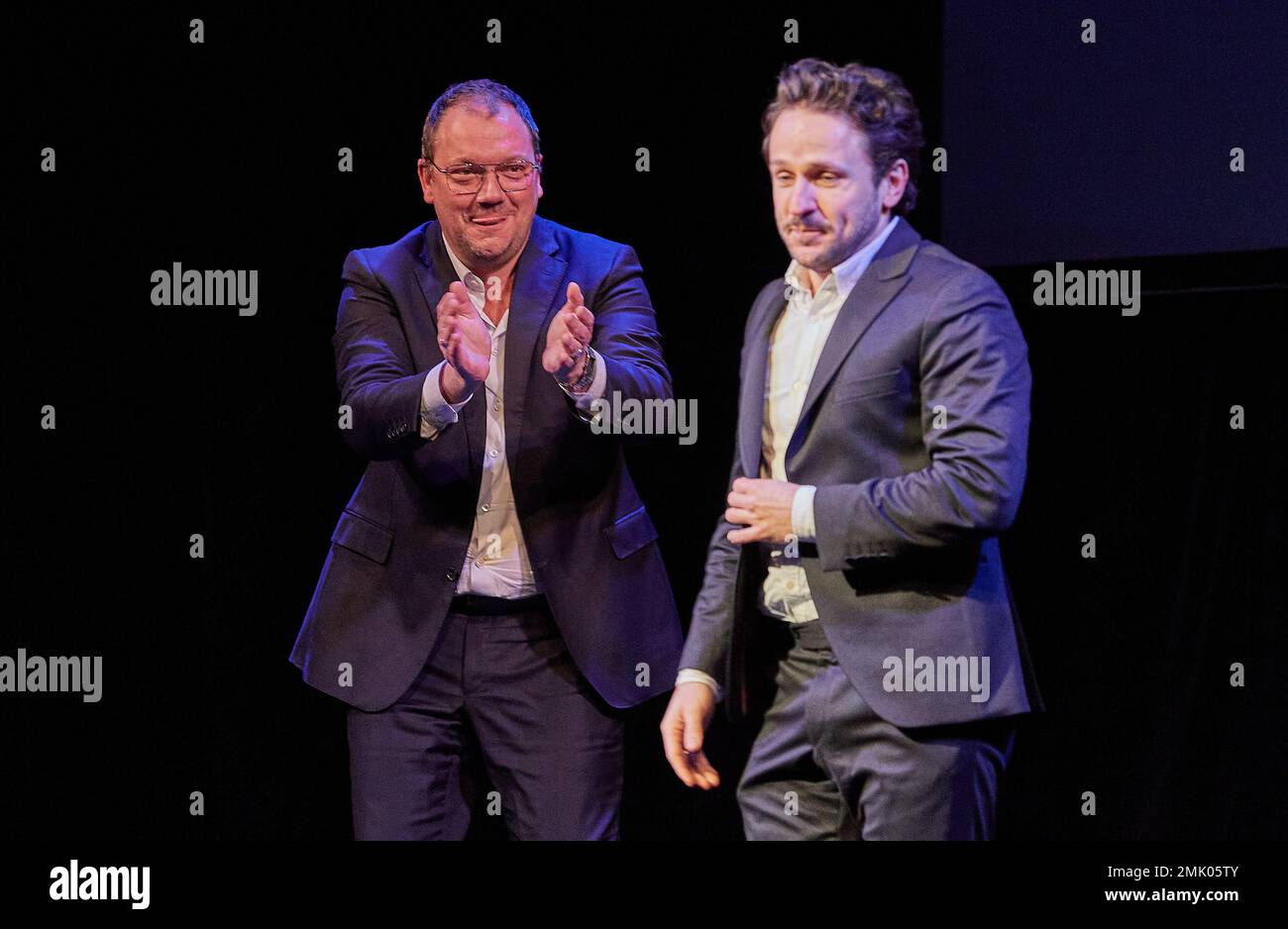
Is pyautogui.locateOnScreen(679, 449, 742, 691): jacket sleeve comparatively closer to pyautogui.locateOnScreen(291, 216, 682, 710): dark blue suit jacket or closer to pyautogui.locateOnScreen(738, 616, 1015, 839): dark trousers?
pyautogui.locateOnScreen(738, 616, 1015, 839): dark trousers

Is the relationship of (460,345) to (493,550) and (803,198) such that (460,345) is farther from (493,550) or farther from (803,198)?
(803,198)

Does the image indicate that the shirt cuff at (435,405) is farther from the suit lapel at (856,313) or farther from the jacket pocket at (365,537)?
the suit lapel at (856,313)

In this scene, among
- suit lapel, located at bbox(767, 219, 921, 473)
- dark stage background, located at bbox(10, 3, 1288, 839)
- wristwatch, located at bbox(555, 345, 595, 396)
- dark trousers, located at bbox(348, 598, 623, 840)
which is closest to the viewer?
suit lapel, located at bbox(767, 219, 921, 473)

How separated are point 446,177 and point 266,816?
66.4 inches

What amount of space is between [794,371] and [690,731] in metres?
0.71

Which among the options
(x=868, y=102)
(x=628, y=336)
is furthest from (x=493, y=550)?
(x=868, y=102)

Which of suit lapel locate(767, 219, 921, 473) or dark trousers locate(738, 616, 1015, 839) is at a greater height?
suit lapel locate(767, 219, 921, 473)

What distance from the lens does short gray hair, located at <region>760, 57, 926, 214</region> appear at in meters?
A: 2.94

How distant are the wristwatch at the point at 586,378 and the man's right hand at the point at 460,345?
164mm

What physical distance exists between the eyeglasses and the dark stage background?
340 mm

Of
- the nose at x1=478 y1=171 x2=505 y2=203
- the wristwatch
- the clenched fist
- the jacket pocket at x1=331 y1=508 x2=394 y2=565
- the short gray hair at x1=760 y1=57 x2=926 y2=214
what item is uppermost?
the short gray hair at x1=760 y1=57 x2=926 y2=214

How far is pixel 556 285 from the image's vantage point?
130 inches

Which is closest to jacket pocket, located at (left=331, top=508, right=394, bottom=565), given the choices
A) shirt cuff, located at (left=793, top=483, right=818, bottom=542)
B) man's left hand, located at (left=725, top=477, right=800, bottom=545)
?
man's left hand, located at (left=725, top=477, right=800, bottom=545)

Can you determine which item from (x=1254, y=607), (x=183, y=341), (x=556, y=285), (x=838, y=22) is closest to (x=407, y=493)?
(x=556, y=285)
